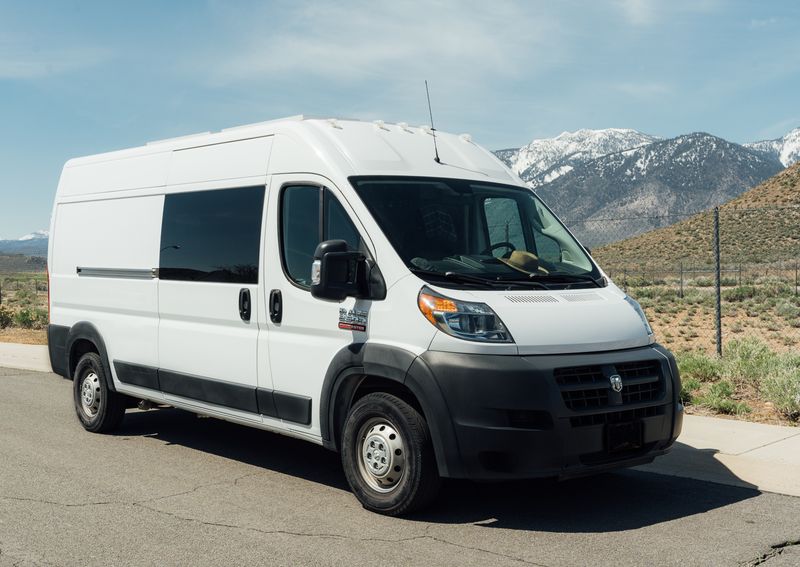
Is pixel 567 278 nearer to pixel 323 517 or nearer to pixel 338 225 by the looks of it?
pixel 338 225

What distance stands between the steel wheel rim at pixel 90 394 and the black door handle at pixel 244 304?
268 cm

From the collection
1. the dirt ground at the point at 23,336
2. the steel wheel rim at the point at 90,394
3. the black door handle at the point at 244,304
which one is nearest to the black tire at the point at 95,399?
the steel wheel rim at the point at 90,394

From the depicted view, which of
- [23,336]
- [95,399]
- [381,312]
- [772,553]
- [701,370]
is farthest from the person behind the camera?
[23,336]

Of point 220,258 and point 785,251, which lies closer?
point 220,258

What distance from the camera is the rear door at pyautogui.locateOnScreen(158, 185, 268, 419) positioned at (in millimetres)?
7324

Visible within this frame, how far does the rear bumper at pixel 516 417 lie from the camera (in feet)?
19.0

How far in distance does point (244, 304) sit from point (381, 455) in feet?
5.79

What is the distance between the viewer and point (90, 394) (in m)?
9.45

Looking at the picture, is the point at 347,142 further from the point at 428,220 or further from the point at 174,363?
the point at 174,363

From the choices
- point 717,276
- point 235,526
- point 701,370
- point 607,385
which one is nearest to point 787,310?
point 717,276

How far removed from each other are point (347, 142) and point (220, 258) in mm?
1480

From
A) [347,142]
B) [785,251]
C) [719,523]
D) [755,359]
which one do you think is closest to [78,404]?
[347,142]

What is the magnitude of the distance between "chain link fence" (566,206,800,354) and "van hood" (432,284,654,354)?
20.0 ft

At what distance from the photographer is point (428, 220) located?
674 cm
